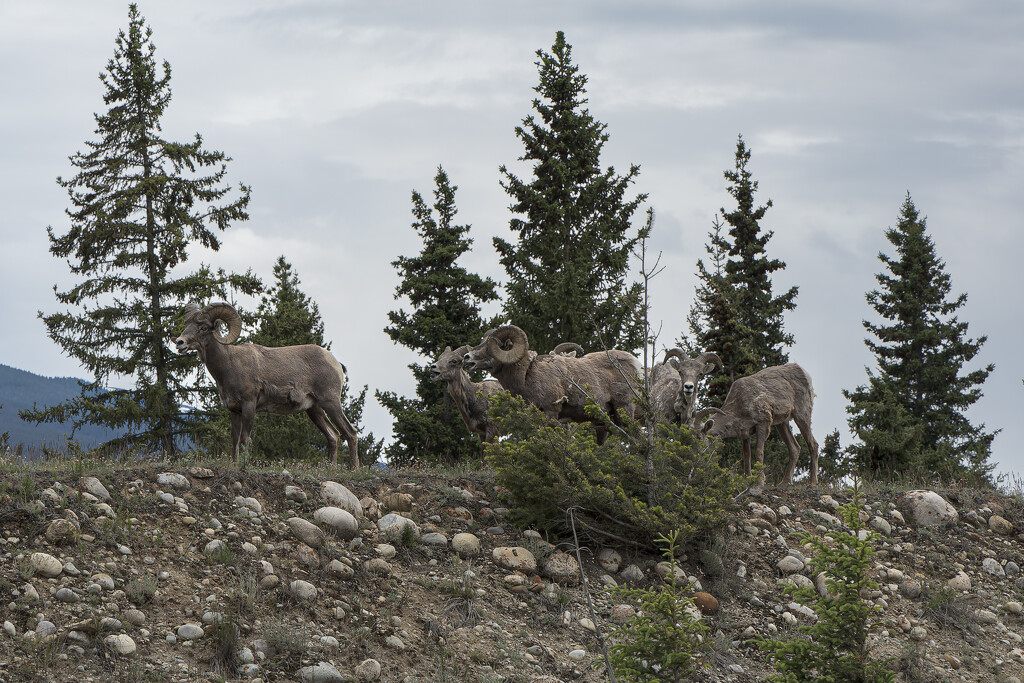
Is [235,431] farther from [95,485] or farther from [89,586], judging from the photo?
[89,586]

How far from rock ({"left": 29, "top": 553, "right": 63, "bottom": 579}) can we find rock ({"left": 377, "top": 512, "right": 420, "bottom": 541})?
3406 millimetres

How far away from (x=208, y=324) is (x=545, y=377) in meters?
5.01

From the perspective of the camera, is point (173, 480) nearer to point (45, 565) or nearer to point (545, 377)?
point (45, 565)

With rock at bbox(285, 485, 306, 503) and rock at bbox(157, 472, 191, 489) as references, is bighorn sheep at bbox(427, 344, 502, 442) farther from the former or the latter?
rock at bbox(157, 472, 191, 489)

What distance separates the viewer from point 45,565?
8.75 metres

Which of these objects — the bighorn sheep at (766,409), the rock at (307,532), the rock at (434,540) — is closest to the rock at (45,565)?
the rock at (307,532)

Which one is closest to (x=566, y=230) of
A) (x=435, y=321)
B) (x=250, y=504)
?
(x=435, y=321)

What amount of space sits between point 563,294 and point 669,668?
62.0 ft

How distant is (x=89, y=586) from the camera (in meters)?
8.72

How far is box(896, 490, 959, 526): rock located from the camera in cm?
1448

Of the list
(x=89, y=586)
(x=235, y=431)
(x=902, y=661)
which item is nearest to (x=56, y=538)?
(x=89, y=586)

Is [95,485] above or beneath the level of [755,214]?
beneath

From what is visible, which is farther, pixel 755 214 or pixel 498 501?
pixel 755 214

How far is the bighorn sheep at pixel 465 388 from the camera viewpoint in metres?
16.5
